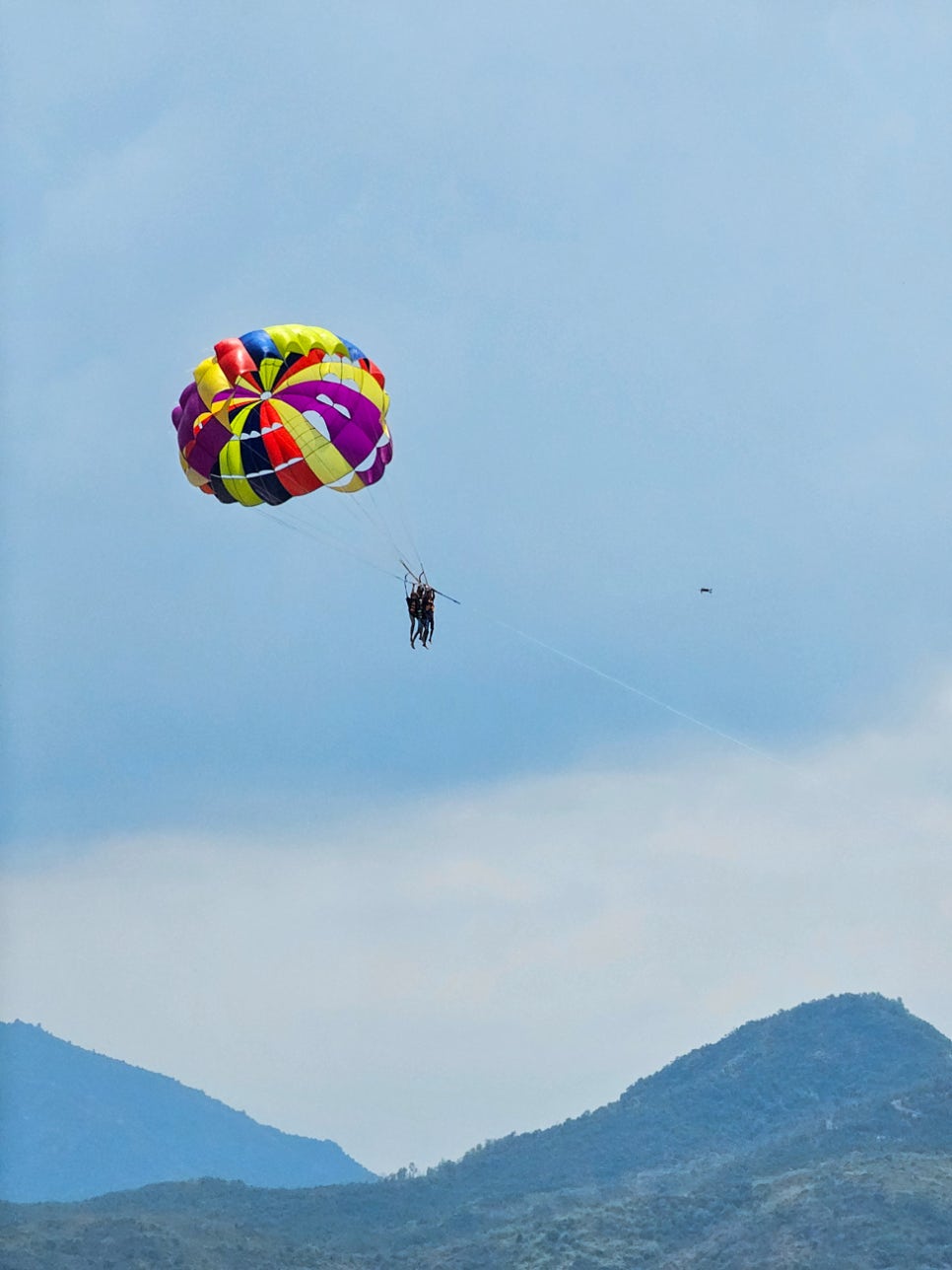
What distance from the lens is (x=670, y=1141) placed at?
19050cm

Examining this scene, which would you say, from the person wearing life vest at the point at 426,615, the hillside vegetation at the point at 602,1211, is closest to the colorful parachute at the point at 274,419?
the person wearing life vest at the point at 426,615

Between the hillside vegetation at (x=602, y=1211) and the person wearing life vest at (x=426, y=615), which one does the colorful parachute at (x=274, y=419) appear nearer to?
the person wearing life vest at (x=426, y=615)

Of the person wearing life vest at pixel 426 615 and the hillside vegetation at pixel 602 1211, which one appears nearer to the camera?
the person wearing life vest at pixel 426 615

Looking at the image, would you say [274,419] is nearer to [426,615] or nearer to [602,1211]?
[426,615]

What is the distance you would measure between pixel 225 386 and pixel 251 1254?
8970 centimetres

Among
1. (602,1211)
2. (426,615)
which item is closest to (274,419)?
(426,615)

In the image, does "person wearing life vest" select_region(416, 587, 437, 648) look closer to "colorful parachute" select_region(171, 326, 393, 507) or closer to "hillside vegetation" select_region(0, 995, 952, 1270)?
"colorful parachute" select_region(171, 326, 393, 507)

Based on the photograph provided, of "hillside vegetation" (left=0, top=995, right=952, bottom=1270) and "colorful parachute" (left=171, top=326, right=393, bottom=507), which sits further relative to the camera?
"hillside vegetation" (left=0, top=995, right=952, bottom=1270)

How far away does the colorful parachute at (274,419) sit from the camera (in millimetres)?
70062

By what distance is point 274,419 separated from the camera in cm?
7025

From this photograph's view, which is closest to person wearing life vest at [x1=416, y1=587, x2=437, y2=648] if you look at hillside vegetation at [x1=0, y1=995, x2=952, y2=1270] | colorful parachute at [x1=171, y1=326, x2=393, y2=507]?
colorful parachute at [x1=171, y1=326, x2=393, y2=507]

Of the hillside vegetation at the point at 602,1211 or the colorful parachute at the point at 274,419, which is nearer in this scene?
the colorful parachute at the point at 274,419

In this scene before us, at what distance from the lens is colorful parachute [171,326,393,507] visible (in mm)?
70062


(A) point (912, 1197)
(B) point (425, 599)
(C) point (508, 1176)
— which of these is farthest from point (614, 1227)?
(B) point (425, 599)
